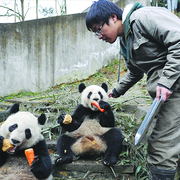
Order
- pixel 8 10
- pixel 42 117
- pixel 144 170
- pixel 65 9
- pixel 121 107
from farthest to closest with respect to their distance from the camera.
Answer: pixel 8 10 → pixel 65 9 → pixel 121 107 → pixel 144 170 → pixel 42 117

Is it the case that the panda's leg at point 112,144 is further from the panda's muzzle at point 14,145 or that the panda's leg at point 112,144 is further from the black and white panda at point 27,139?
the panda's muzzle at point 14,145

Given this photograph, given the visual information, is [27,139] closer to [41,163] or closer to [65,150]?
[41,163]

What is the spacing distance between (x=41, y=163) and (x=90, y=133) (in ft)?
3.51

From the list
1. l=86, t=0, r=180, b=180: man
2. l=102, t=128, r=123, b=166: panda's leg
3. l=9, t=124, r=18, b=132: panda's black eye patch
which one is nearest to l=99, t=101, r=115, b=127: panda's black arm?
l=102, t=128, r=123, b=166: panda's leg

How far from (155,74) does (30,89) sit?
570 cm

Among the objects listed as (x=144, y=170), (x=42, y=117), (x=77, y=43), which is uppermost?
(x=77, y=43)

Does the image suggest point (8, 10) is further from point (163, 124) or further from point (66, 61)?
point (163, 124)

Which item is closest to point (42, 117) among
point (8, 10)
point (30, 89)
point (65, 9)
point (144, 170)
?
point (144, 170)

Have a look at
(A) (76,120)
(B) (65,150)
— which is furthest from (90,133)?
(B) (65,150)

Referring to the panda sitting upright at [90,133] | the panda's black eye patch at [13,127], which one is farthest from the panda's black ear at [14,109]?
the panda sitting upright at [90,133]

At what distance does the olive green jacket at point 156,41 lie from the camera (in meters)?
1.92

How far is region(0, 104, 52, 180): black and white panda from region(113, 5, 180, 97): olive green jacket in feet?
4.37

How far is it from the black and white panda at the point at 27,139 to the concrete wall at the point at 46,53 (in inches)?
195

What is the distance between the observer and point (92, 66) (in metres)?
7.57
